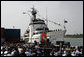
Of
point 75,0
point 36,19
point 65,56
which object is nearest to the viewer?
point 65,56

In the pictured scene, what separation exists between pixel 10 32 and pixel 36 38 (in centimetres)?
622

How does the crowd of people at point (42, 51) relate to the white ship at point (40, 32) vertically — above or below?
above

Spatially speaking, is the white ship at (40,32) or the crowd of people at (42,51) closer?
the crowd of people at (42,51)

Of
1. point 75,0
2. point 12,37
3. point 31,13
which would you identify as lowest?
point 12,37

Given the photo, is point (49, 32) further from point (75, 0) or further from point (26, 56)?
point (26, 56)

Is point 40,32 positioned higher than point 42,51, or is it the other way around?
point 42,51

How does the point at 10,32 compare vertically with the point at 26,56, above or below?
below

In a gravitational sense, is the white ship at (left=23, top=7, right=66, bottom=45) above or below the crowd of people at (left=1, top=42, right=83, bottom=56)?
below

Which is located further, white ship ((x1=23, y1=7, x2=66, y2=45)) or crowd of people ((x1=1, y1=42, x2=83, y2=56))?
white ship ((x1=23, y1=7, x2=66, y2=45))

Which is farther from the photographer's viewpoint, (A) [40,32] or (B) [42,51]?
(A) [40,32]

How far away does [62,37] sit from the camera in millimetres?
44188

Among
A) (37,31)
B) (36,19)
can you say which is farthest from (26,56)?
(36,19)

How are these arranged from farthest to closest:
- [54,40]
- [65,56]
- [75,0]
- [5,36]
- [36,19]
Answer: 1. [36,19]
2. [5,36]
3. [54,40]
4. [75,0]
5. [65,56]

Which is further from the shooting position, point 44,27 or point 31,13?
point 31,13
